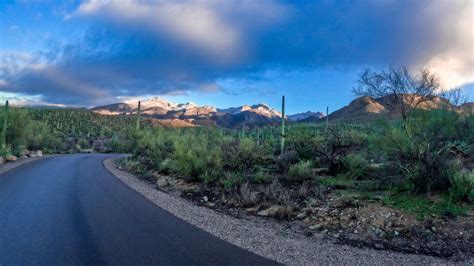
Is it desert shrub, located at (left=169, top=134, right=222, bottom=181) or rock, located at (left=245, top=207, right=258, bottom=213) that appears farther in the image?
desert shrub, located at (left=169, top=134, right=222, bottom=181)

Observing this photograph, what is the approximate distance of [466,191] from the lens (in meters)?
8.98

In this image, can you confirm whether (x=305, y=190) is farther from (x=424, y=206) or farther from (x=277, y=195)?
(x=424, y=206)

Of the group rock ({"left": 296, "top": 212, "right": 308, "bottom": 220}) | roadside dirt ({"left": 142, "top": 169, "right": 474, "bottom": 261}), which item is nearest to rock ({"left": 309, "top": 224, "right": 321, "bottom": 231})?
roadside dirt ({"left": 142, "top": 169, "right": 474, "bottom": 261})

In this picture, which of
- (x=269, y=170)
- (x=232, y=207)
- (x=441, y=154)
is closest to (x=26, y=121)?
(x=269, y=170)

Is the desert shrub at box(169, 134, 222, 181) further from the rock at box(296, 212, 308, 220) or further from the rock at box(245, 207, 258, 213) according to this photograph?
the rock at box(296, 212, 308, 220)

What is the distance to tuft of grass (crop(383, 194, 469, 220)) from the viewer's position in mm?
8391

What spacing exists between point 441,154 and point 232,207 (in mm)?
6751

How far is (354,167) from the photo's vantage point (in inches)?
536

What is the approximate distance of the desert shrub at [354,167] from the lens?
13047mm

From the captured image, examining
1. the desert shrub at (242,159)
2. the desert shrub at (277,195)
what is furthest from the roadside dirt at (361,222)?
the desert shrub at (242,159)

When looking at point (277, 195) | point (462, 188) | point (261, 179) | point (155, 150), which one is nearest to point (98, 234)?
point (277, 195)

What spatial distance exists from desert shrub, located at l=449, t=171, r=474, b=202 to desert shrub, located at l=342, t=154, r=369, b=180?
12.4ft

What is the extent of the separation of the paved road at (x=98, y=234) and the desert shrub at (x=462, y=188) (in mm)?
6180

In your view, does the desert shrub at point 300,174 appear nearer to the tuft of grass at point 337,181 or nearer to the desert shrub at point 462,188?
the tuft of grass at point 337,181
